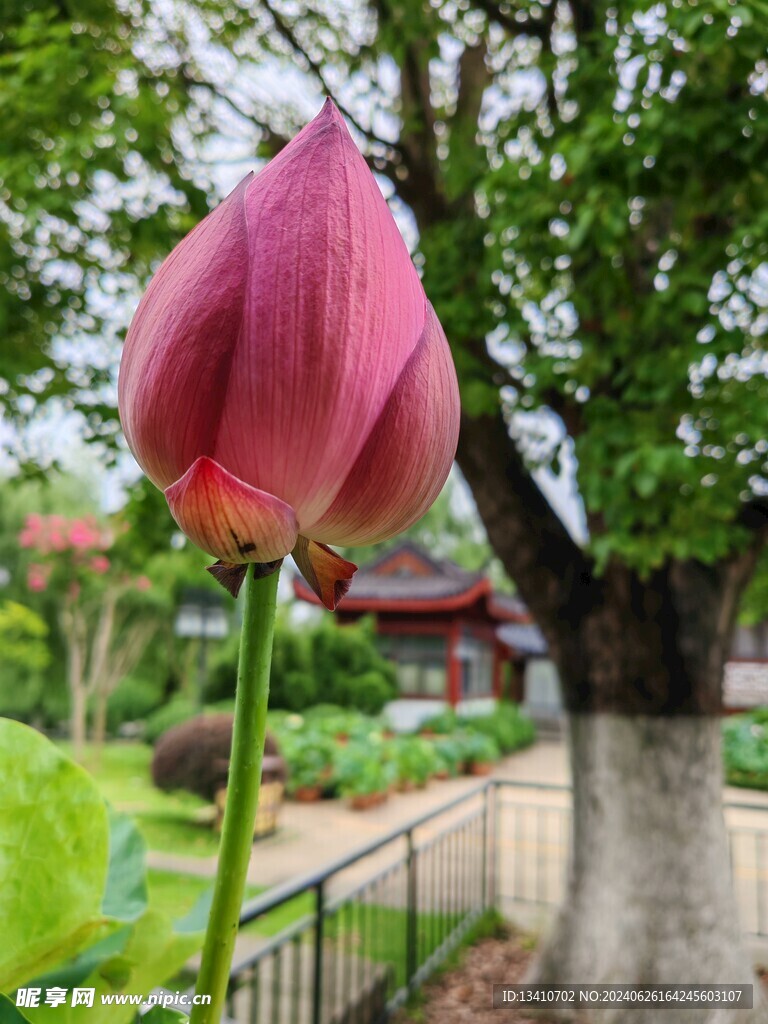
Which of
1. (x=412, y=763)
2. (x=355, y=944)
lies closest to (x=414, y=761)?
(x=412, y=763)

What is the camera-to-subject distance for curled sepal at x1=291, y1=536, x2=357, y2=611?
332 mm

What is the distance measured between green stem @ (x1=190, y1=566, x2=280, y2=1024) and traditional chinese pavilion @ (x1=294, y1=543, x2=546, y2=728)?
1710cm

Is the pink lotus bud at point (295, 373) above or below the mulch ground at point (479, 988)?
above

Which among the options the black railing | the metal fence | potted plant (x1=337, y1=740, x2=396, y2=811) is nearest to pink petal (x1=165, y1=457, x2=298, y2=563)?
the metal fence

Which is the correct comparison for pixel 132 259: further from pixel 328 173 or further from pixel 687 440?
pixel 328 173

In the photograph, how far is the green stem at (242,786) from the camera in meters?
0.31

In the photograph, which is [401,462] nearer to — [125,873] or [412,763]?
[125,873]

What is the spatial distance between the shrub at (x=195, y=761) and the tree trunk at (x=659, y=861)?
5.68 metres

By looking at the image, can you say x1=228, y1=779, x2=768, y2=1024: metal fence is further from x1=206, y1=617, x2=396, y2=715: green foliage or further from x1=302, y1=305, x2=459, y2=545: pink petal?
x1=206, y1=617, x2=396, y2=715: green foliage

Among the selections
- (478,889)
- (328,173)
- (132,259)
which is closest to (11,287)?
(132,259)

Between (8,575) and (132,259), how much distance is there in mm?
12862

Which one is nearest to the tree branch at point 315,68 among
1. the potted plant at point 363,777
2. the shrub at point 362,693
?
the potted plant at point 363,777

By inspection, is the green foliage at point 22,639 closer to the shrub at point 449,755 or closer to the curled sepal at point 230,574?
the shrub at point 449,755

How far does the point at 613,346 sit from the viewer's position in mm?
2764
